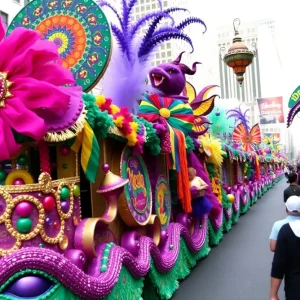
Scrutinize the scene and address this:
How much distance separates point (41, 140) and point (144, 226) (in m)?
1.79

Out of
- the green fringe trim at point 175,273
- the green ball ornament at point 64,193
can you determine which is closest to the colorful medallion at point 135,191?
the green fringe trim at point 175,273

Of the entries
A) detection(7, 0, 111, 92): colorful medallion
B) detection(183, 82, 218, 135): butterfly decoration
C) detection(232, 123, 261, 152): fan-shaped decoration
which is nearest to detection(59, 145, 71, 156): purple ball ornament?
detection(7, 0, 111, 92): colorful medallion

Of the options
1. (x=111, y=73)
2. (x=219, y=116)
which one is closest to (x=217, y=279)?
(x=111, y=73)

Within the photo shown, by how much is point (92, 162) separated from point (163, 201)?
198 cm

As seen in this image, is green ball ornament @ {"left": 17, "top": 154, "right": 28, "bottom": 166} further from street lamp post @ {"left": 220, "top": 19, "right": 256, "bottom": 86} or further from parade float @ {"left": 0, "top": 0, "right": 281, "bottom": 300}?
street lamp post @ {"left": 220, "top": 19, "right": 256, "bottom": 86}

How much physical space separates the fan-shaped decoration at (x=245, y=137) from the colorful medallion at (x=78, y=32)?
9.88 meters

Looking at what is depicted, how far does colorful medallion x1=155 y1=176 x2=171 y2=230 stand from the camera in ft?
14.5

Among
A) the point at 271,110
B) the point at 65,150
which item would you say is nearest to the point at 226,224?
the point at 65,150

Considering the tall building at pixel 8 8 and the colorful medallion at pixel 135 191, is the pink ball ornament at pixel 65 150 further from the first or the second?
the tall building at pixel 8 8

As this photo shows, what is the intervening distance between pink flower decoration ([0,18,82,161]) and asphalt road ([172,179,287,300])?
2694 mm

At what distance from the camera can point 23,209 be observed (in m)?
2.34

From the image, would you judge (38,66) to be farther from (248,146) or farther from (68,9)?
(248,146)

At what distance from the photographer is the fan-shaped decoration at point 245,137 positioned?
13.3 meters

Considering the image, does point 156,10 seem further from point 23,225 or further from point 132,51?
point 23,225
